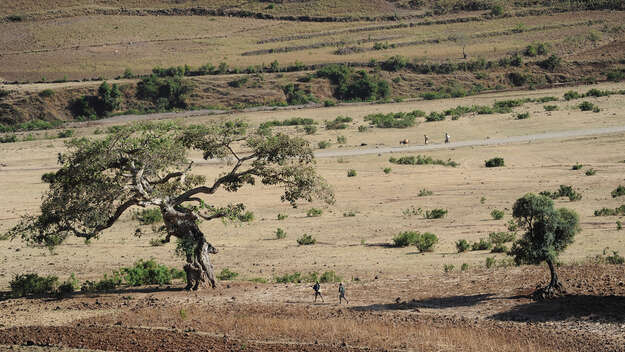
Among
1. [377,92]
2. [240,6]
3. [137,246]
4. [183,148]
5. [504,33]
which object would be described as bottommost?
[137,246]

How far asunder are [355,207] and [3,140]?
40910 millimetres

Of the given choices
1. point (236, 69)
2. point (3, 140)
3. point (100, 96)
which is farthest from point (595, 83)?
point (3, 140)

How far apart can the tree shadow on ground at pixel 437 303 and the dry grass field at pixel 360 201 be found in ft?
0.29

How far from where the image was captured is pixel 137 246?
109ft

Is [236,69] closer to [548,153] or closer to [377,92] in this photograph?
[377,92]

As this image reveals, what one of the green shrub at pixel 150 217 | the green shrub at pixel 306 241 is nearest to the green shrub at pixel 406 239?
the green shrub at pixel 306 241

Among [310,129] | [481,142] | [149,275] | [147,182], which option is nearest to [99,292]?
[149,275]

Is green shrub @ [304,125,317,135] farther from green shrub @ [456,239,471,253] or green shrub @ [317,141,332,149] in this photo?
green shrub @ [456,239,471,253]

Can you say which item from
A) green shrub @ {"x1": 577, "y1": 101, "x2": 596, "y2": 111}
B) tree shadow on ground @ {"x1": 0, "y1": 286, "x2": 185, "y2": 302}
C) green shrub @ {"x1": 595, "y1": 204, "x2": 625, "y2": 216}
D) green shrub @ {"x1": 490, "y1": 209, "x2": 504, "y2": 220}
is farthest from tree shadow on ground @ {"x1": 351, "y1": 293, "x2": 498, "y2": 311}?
green shrub @ {"x1": 577, "y1": 101, "x2": 596, "y2": 111}

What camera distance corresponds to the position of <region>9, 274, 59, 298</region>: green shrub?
2577 centimetres

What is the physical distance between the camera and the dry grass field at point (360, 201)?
21.0 meters

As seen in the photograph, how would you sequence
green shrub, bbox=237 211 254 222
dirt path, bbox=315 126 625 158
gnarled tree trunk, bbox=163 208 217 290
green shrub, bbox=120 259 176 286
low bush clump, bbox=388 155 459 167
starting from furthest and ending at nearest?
1. dirt path, bbox=315 126 625 158
2. low bush clump, bbox=388 155 459 167
3. green shrub, bbox=237 211 254 222
4. green shrub, bbox=120 259 176 286
5. gnarled tree trunk, bbox=163 208 217 290

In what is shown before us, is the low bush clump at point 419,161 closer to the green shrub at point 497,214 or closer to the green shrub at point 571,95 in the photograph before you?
the green shrub at point 497,214

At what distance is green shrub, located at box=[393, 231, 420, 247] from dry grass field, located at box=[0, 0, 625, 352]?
439 millimetres
